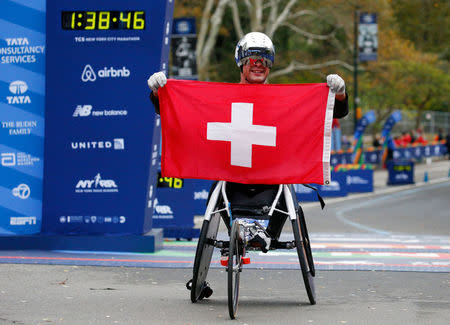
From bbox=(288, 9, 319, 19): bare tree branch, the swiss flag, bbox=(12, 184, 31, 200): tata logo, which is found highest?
bbox=(288, 9, 319, 19): bare tree branch

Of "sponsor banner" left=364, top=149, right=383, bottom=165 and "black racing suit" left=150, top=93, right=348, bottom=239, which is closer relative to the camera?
"black racing suit" left=150, top=93, right=348, bottom=239

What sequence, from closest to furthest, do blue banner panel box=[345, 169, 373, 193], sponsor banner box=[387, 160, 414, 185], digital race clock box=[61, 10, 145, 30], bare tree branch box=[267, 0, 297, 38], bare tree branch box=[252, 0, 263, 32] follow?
digital race clock box=[61, 10, 145, 30] → blue banner panel box=[345, 169, 373, 193] → sponsor banner box=[387, 160, 414, 185] → bare tree branch box=[252, 0, 263, 32] → bare tree branch box=[267, 0, 297, 38]

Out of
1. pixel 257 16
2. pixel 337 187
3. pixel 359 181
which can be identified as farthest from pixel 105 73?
pixel 257 16

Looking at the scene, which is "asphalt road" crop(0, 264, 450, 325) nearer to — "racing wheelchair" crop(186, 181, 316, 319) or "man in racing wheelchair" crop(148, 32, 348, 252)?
"racing wheelchair" crop(186, 181, 316, 319)

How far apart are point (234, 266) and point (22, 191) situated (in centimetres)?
493

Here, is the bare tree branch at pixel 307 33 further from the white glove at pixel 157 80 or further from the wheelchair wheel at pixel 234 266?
the wheelchair wheel at pixel 234 266

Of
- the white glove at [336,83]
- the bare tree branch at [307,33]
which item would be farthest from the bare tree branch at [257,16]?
the white glove at [336,83]

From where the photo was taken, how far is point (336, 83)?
7.95 metres

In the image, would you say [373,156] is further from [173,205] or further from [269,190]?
[269,190]

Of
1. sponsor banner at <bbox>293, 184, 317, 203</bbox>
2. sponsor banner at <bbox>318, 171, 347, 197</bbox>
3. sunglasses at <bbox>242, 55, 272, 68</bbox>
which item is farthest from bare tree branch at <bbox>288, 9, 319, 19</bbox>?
sunglasses at <bbox>242, 55, 272, 68</bbox>

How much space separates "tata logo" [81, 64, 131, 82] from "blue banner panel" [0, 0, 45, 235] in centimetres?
54

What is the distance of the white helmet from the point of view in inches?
318

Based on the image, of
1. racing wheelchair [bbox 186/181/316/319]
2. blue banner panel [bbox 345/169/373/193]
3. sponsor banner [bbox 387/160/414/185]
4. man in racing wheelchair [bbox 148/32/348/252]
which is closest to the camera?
racing wheelchair [bbox 186/181/316/319]

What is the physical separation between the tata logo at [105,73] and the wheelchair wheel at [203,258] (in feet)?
12.1
